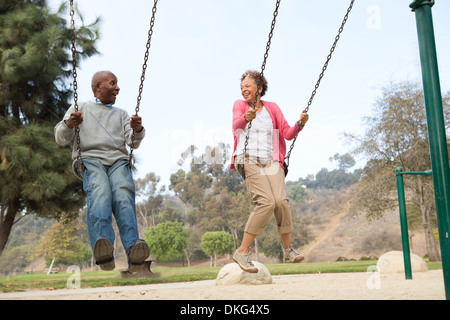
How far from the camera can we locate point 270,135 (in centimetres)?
353

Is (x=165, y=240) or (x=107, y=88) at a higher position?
(x=107, y=88)

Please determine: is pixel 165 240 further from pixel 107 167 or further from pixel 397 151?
pixel 107 167

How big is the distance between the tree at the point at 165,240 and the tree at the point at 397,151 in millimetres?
12644

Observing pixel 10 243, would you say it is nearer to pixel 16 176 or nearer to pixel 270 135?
pixel 16 176

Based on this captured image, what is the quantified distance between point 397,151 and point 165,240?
14.6 metres

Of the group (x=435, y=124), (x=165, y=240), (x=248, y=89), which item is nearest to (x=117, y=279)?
(x=248, y=89)

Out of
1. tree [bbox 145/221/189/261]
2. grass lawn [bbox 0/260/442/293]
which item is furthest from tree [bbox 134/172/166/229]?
grass lawn [bbox 0/260/442/293]

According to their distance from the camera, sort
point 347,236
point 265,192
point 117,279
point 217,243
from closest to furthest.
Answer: point 265,192 < point 117,279 < point 217,243 < point 347,236

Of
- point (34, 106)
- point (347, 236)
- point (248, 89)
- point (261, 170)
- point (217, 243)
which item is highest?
point (34, 106)

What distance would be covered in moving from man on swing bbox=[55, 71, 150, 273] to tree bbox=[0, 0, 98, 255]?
26.0ft

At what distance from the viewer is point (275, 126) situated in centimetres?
363

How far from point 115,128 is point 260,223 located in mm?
1326

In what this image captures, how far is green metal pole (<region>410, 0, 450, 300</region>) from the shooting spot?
10.00 ft

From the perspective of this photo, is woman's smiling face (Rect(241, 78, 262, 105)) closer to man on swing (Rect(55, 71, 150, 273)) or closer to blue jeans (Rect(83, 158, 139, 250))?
man on swing (Rect(55, 71, 150, 273))
